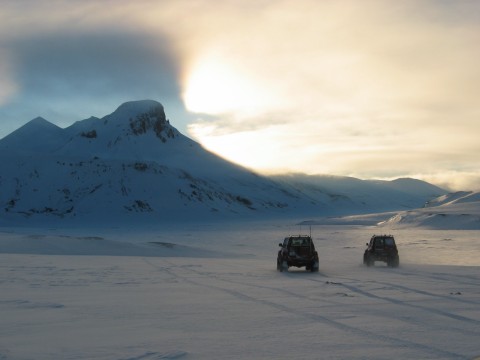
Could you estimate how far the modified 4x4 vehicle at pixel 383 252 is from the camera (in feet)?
105

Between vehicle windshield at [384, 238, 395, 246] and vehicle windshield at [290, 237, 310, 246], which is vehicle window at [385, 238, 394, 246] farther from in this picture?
vehicle windshield at [290, 237, 310, 246]

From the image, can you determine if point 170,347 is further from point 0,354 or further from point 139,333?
point 0,354

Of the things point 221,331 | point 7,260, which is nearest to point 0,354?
point 221,331

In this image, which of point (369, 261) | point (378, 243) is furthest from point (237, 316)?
point (378, 243)

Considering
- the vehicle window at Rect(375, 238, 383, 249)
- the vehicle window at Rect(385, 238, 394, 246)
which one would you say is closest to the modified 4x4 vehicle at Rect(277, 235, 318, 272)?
the vehicle window at Rect(375, 238, 383, 249)

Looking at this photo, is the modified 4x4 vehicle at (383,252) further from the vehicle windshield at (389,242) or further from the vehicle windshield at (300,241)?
the vehicle windshield at (300,241)

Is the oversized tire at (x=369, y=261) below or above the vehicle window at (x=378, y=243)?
below

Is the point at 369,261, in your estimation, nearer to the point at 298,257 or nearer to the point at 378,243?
the point at 378,243

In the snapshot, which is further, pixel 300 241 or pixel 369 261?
pixel 369 261

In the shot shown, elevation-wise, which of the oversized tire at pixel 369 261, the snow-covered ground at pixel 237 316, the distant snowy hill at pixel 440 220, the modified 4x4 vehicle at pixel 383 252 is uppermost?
the distant snowy hill at pixel 440 220

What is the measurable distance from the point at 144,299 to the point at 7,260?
18.3 metres

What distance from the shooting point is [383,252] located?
105ft

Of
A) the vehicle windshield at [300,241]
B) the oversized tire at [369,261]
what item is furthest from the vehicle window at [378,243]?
the vehicle windshield at [300,241]

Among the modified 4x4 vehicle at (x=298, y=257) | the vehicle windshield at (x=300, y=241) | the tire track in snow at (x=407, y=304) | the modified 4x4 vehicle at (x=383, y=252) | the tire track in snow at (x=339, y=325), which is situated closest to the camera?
the tire track in snow at (x=339, y=325)
